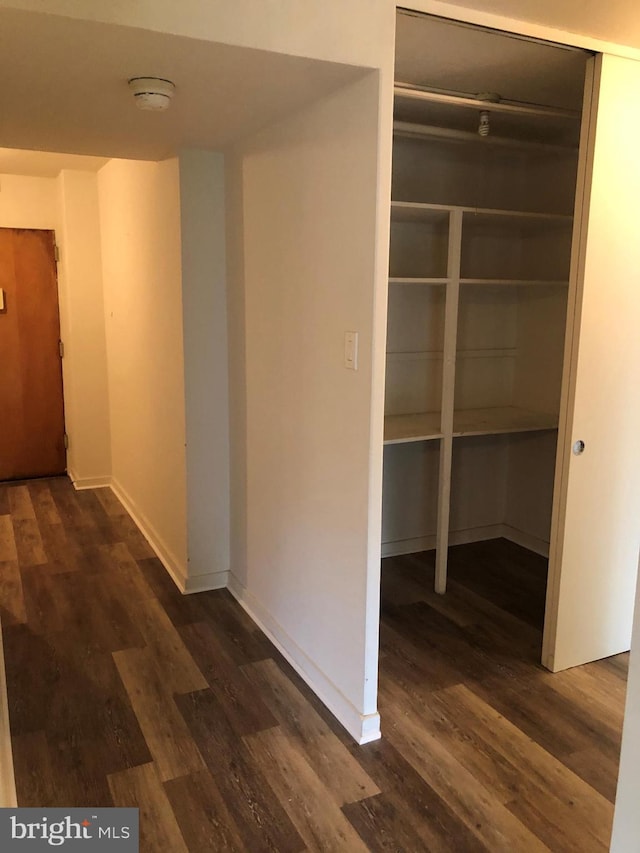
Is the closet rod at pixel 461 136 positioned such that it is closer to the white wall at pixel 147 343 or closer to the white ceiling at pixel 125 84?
the white ceiling at pixel 125 84

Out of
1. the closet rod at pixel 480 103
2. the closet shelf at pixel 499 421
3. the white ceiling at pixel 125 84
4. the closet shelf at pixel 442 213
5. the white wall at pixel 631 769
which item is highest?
the closet rod at pixel 480 103

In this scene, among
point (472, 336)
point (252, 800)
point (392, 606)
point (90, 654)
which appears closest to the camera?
point (252, 800)

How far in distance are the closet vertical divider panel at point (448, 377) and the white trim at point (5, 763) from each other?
1942 mm

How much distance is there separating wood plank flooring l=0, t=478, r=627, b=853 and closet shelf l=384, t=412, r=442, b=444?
80cm

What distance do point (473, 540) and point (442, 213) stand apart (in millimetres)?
1941

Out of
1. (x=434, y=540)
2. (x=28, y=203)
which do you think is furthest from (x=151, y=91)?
(x=28, y=203)

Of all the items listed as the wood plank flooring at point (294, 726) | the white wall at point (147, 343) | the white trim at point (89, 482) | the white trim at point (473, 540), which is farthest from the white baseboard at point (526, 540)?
the white trim at point (89, 482)

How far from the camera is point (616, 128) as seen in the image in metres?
2.36

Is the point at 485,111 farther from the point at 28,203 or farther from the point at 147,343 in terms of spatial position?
the point at 28,203

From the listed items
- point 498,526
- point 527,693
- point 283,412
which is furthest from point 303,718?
point 498,526

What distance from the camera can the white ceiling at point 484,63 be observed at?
6.91 feet

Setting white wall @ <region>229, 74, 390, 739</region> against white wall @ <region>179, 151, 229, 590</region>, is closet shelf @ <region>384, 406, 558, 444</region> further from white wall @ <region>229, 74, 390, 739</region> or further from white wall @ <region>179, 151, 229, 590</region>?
white wall @ <region>179, 151, 229, 590</region>

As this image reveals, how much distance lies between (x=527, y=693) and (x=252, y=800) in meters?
1.11

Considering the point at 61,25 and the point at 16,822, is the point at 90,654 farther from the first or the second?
the point at 61,25
